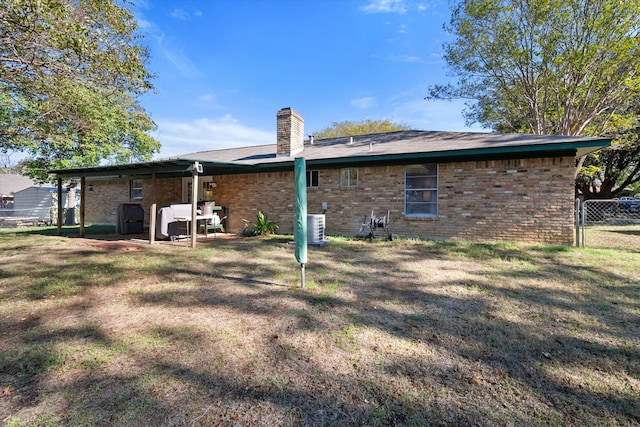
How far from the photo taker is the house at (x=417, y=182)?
809 cm

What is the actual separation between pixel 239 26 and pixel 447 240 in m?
9.67

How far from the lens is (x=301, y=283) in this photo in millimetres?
4832

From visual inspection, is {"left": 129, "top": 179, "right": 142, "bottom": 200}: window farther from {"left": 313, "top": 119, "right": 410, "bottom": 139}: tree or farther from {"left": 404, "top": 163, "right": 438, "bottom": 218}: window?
{"left": 313, "top": 119, "right": 410, "bottom": 139}: tree

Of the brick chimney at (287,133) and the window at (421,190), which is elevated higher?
the brick chimney at (287,133)

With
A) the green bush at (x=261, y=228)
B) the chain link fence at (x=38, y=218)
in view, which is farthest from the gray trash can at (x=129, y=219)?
the chain link fence at (x=38, y=218)

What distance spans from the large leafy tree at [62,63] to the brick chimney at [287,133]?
4.93 metres

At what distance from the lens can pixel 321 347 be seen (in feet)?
9.61

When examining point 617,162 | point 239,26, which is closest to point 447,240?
point 239,26

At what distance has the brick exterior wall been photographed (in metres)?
8.07

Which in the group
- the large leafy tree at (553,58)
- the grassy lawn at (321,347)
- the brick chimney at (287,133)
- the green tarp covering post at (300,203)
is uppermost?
the large leafy tree at (553,58)

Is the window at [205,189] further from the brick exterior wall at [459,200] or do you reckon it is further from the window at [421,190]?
the window at [421,190]

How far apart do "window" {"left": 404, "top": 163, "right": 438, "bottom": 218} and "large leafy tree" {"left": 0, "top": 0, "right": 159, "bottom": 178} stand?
7.90m

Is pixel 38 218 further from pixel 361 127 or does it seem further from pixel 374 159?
pixel 361 127

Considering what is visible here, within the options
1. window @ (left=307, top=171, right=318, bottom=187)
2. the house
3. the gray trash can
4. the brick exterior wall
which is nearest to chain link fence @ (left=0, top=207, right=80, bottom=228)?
the house
